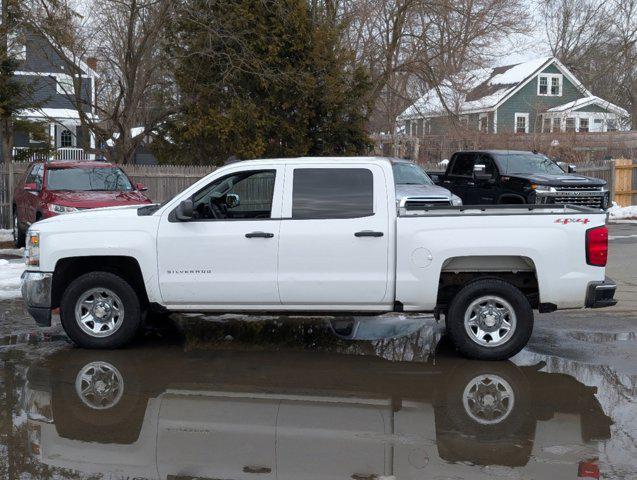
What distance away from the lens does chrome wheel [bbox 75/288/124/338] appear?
27.9ft

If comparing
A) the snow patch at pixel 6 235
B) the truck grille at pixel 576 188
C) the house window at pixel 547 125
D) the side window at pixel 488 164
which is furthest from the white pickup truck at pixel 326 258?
the house window at pixel 547 125

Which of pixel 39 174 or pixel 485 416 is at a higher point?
pixel 39 174

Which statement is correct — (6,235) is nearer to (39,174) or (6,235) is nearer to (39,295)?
(39,174)

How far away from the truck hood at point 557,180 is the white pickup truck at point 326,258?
9961 mm

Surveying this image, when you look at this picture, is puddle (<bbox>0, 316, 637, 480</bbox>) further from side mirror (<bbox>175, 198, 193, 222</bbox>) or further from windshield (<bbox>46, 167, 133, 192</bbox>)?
windshield (<bbox>46, 167, 133, 192</bbox>)

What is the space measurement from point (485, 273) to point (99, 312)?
→ 389 centimetres

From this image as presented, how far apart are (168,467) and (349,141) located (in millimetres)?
18724

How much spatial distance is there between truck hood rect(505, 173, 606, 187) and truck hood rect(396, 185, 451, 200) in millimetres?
3263

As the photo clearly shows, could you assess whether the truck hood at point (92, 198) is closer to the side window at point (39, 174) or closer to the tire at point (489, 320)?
the side window at point (39, 174)

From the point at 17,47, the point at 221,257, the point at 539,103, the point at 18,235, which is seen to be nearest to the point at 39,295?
the point at 221,257

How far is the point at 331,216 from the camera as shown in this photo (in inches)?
324

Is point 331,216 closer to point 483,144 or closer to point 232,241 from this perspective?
point 232,241

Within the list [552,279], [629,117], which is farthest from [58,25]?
[629,117]

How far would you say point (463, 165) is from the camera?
67.2 feet
